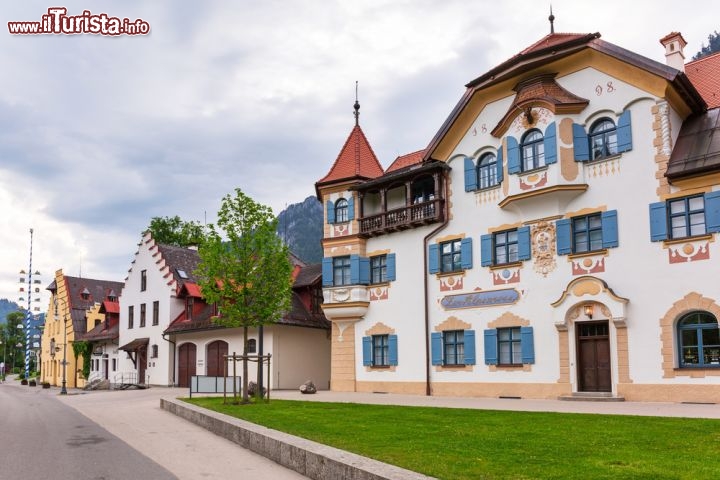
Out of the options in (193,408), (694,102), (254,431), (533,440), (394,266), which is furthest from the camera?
(394,266)

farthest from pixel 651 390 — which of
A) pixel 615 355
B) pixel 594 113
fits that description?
pixel 594 113

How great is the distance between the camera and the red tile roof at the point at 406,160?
105 feet

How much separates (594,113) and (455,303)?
8.79 m

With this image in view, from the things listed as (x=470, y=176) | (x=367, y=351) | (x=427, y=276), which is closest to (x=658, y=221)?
(x=470, y=176)

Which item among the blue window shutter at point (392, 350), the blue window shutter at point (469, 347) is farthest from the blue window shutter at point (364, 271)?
the blue window shutter at point (469, 347)

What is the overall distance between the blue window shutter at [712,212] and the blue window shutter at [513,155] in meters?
6.36

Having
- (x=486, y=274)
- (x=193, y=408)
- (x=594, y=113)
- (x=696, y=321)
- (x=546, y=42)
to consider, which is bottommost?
(x=193, y=408)

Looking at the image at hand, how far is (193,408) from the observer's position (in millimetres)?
19469

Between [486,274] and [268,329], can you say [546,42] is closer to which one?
[486,274]

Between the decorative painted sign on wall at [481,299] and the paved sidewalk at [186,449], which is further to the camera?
the decorative painted sign on wall at [481,299]

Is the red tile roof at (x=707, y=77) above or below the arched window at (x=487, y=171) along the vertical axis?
above

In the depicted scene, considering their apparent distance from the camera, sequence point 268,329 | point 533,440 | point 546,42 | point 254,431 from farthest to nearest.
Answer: point 268,329
point 546,42
point 254,431
point 533,440

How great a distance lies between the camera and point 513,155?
2467 centimetres

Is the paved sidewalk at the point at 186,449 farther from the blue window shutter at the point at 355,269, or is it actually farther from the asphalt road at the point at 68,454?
the blue window shutter at the point at 355,269
